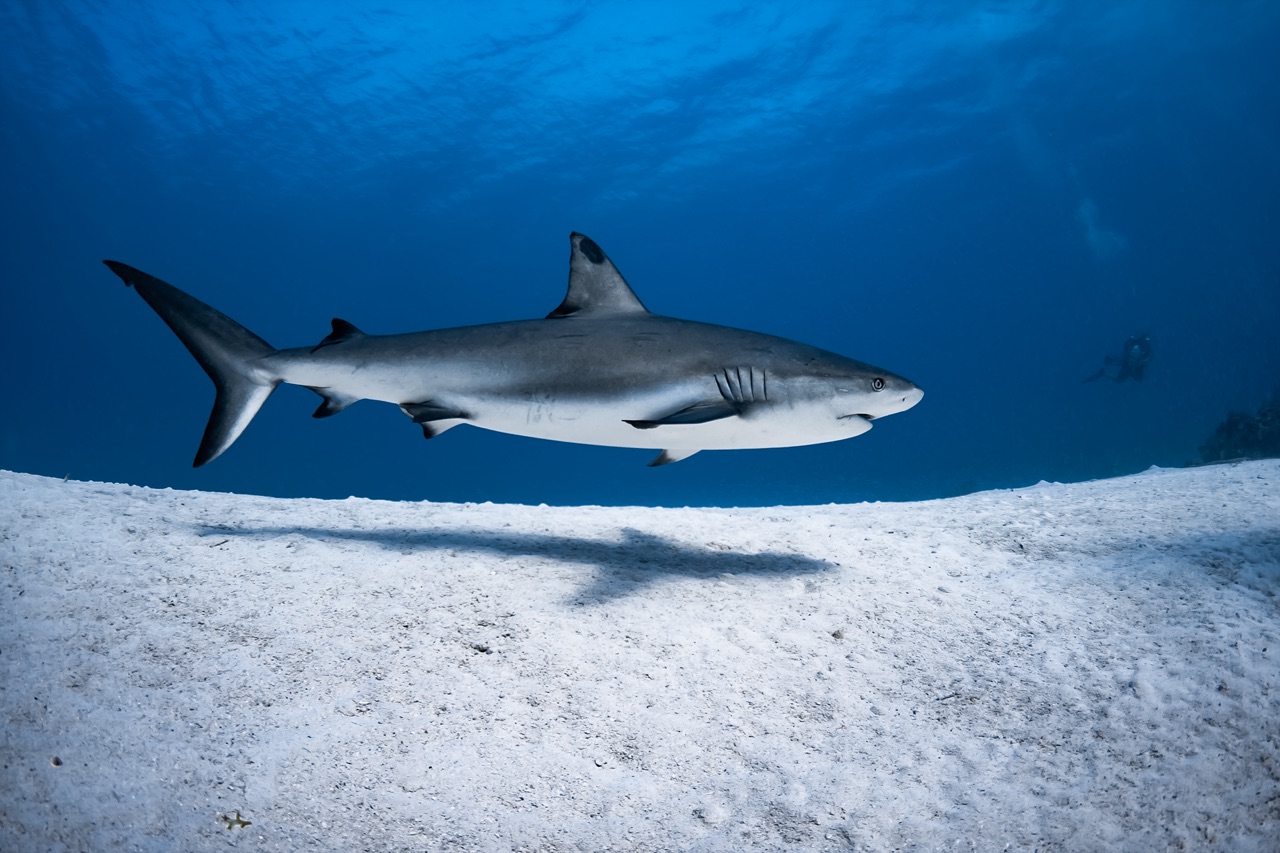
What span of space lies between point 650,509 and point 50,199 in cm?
7953

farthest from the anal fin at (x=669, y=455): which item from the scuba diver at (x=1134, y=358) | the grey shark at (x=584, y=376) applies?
the scuba diver at (x=1134, y=358)

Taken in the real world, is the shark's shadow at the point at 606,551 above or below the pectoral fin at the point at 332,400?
below

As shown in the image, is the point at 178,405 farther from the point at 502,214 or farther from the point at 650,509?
the point at 650,509

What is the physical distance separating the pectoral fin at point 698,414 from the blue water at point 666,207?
22469mm

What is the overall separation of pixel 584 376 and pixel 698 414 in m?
0.72

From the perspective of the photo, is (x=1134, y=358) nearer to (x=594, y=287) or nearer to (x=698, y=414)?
(x=594, y=287)

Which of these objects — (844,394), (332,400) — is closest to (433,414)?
(332,400)

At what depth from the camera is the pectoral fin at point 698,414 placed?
3129 millimetres

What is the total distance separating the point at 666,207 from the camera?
192 ft

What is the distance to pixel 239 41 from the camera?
1323 inches

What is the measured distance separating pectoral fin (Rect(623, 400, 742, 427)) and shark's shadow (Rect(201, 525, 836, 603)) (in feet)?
3.09

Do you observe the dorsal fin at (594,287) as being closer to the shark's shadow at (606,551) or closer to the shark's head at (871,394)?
the shark's head at (871,394)

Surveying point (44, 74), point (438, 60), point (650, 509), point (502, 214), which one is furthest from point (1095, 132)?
point (44, 74)

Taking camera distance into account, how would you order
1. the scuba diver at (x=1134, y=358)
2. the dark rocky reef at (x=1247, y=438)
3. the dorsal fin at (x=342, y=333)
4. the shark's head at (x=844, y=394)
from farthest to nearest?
the scuba diver at (x=1134, y=358) → the dark rocky reef at (x=1247, y=438) → the dorsal fin at (x=342, y=333) → the shark's head at (x=844, y=394)
